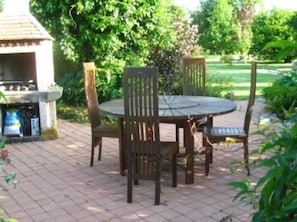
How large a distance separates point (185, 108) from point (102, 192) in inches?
44.2

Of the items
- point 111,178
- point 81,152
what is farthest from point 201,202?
point 81,152

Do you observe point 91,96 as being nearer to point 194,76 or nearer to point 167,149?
point 167,149

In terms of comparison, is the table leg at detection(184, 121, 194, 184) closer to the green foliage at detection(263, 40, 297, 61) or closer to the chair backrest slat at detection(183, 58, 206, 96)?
the chair backrest slat at detection(183, 58, 206, 96)

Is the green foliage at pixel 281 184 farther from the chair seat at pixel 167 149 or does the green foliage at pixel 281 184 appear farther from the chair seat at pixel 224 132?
the chair seat at pixel 224 132

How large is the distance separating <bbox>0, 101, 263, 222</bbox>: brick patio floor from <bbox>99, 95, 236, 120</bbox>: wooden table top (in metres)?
0.55

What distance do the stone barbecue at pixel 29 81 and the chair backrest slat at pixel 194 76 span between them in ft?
6.34

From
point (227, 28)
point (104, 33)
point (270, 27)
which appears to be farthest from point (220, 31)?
point (104, 33)

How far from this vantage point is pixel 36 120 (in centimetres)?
564

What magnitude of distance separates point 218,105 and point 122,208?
4.92ft

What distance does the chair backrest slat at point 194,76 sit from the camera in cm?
496

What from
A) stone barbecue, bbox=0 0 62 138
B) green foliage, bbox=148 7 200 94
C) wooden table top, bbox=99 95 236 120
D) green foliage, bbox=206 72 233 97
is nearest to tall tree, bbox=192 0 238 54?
green foliage, bbox=206 72 233 97

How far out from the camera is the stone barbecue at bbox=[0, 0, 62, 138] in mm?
5336

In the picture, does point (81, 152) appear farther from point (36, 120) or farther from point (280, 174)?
point (280, 174)

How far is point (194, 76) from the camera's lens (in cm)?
502
